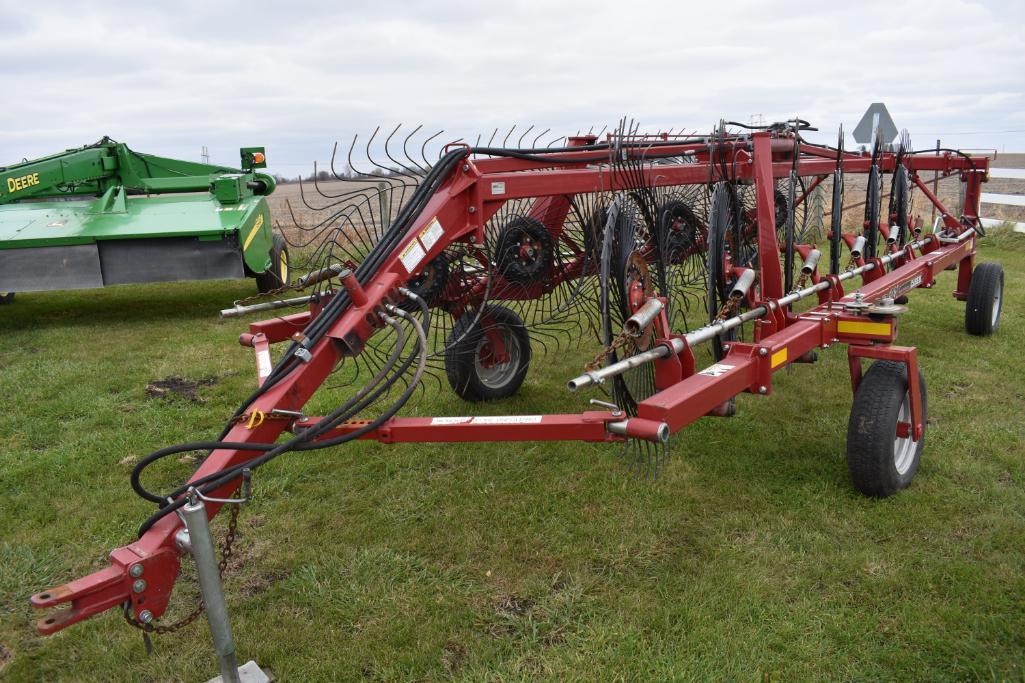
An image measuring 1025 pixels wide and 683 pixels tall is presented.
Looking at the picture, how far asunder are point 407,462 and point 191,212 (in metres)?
4.57

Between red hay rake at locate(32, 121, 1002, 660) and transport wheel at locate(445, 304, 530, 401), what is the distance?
1 centimetres

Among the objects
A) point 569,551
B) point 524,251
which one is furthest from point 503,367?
point 569,551

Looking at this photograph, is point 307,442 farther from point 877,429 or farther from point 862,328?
point 862,328

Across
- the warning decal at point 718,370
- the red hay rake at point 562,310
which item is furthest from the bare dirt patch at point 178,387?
the warning decal at point 718,370

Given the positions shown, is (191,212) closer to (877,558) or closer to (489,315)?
(489,315)

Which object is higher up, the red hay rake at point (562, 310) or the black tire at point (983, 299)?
the red hay rake at point (562, 310)

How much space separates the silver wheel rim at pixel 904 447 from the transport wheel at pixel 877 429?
1.5 inches

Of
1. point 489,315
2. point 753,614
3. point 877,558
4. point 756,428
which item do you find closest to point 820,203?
point 756,428

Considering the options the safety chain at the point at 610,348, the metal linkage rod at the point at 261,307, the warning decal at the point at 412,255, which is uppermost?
the warning decal at the point at 412,255

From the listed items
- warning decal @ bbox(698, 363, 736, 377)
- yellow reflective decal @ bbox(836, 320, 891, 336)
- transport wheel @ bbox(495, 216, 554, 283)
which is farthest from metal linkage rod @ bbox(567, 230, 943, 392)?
transport wheel @ bbox(495, 216, 554, 283)

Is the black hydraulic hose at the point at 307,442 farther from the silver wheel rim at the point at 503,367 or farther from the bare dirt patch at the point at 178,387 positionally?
the bare dirt patch at the point at 178,387

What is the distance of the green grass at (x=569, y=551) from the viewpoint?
2.56 meters

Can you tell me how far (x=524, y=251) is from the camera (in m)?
4.19

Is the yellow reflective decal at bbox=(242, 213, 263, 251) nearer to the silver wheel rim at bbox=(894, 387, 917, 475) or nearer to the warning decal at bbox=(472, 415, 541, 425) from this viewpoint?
the warning decal at bbox=(472, 415, 541, 425)
